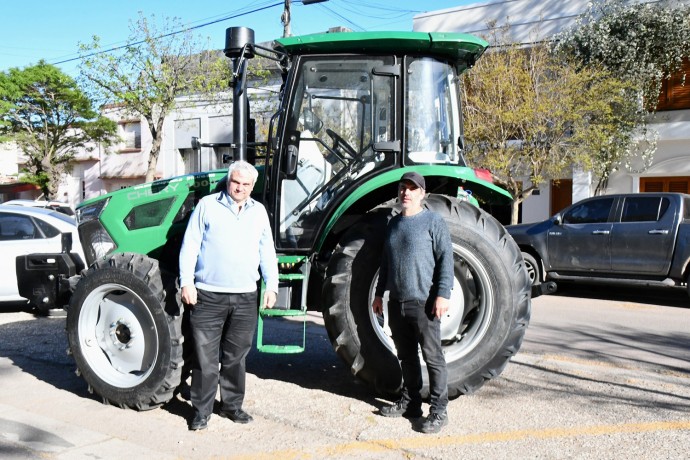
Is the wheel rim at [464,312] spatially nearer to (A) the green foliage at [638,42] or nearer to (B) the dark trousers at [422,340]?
(B) the dark trousers at [422,340]

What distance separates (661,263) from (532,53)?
826 centimetres

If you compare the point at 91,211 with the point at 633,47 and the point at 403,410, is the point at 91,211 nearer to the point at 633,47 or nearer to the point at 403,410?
the point at 403,410

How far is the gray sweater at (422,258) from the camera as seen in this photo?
175 inches

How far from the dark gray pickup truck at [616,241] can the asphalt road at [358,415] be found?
12.1ft

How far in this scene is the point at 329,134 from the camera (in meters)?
5.42

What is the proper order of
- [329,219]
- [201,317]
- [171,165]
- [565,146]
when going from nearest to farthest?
[201,317], [329,219], [565,146], [171,165]

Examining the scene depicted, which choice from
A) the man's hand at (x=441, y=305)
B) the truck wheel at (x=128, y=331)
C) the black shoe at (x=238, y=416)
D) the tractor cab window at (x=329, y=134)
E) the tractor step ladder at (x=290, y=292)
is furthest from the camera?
the tractor cab window at (x=329, y=134)

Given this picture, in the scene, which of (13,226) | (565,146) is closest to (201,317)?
(13,226)

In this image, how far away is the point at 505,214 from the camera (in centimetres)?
2155

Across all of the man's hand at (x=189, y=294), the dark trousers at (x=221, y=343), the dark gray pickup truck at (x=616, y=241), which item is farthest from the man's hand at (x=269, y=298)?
the dark gray pickup truck at (x=616, y=241)

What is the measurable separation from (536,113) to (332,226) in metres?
12.2

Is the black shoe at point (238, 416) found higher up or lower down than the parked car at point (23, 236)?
lower down

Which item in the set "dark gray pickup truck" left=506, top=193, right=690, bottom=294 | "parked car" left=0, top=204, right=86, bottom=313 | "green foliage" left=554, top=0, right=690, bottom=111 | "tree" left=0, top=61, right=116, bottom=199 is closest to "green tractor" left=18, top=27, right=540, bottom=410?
"parked car" left=0, top=204, right=86, bottom=313

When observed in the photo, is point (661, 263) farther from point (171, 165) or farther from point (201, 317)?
point (171, 165)
